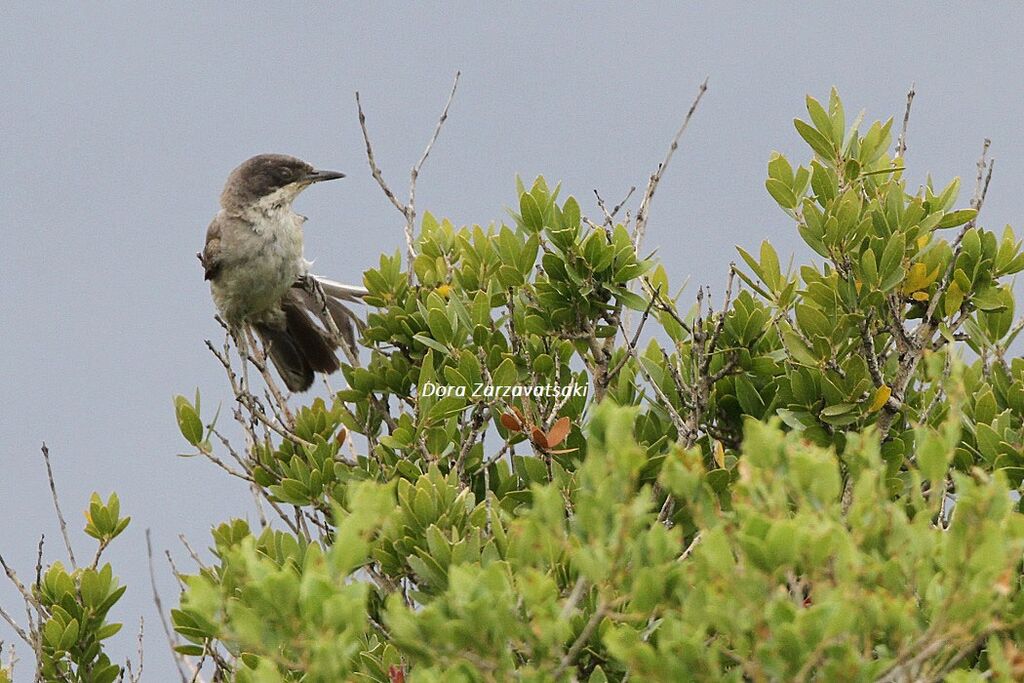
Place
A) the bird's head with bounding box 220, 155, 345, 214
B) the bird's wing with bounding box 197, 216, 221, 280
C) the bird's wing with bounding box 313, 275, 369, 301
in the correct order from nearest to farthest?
the bird's wing with bounding box 313, 275, 369, 301, the bird's wing with bounding box 197, 216, 221, 280, the bird's head with bounding box 220, 155, 345, 214

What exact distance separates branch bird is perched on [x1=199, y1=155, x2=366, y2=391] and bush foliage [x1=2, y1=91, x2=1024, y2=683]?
1831mm

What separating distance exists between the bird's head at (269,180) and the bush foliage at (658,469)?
237 centimetres

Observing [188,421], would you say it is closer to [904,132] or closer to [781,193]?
[781,193]

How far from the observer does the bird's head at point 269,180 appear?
8.30 m

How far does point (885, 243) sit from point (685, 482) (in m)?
2.11

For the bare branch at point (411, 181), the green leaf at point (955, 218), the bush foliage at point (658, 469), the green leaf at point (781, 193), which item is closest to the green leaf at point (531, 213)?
the bush foliage at point (658, 469)

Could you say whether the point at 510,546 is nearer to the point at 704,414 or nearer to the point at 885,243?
the point at 704,414

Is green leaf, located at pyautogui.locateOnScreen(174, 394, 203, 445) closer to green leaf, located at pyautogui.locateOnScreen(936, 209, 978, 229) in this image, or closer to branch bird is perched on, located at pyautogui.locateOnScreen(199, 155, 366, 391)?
branch bird is perched on, located at pyautogui.locateOnScreen(199, 155, 366, 391)

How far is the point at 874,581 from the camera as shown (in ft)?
9.73

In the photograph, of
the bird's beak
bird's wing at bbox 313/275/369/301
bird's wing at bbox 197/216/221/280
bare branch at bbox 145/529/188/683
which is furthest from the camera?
the bird's beak

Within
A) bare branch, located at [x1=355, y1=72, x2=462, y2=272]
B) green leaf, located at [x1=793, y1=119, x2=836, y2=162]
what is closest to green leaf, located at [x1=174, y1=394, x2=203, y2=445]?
bare branch, located at [x1=355, y1=72, x2=462, y2=272]

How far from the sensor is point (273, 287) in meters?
7.86

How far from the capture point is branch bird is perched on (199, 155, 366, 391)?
786 cm

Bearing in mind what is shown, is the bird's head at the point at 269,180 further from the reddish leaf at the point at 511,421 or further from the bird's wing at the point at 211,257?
the reddish leaf at the point at 511,421
